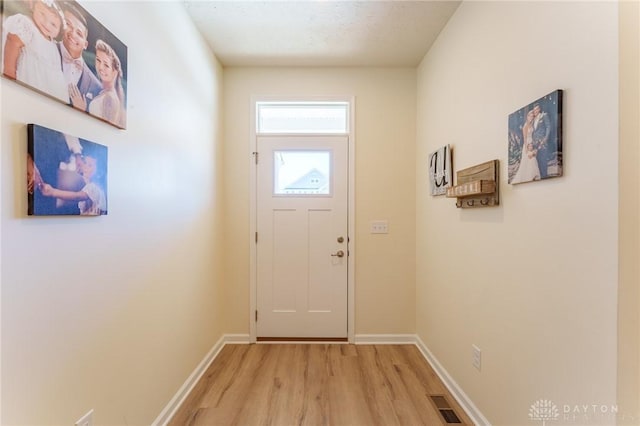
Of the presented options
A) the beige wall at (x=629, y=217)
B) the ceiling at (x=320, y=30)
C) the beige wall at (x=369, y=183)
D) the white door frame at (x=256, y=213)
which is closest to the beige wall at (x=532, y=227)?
the beige wall at (x=629, y=217)

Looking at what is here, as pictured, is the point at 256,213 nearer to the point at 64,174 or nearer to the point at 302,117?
the point at 302,117

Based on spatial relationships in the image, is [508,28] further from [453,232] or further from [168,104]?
[168,104]

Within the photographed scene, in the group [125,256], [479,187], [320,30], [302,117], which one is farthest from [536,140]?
[302,117]

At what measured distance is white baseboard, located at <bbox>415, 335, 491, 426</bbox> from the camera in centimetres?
182

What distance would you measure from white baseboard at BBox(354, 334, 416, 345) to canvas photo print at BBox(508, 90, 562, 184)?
6.86ft

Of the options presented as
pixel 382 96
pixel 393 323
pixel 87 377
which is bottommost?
pixel 393 323

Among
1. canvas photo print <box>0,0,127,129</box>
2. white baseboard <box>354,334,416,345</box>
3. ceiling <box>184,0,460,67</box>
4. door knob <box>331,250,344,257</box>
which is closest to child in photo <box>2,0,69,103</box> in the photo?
canvas photo print <box>0,0,127,129</box>

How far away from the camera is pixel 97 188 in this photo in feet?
4.09

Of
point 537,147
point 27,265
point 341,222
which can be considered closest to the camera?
point 27,265

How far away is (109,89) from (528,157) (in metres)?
1.91

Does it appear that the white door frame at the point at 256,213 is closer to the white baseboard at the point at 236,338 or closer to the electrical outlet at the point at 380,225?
the white baseboard at the point at 236,338

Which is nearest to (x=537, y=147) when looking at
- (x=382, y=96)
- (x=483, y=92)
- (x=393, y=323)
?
(x=483, y=92)

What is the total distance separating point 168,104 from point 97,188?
0.89 metres

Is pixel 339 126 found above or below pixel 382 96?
below
